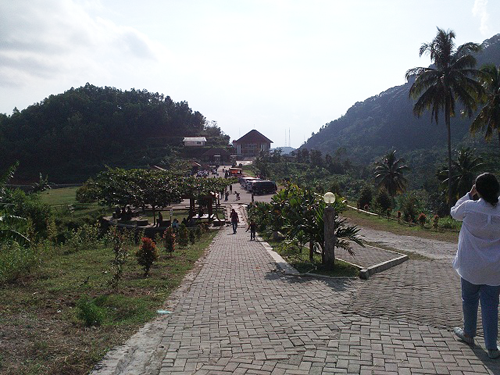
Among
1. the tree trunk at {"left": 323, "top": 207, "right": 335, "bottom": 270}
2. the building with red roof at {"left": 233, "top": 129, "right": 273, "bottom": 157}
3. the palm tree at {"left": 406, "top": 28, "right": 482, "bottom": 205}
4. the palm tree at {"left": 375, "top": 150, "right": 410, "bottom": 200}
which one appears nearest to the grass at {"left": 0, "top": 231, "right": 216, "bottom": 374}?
the tree trunk at {"left": 323, "top": 207, "right": 335, "bottom": 270}

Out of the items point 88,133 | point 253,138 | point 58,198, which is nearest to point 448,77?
point 58,198

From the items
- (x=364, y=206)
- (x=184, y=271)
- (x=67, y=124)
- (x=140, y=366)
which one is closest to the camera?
(x=140, y=366)

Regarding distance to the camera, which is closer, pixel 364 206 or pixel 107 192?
pixel 107 192

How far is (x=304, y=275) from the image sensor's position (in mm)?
8227

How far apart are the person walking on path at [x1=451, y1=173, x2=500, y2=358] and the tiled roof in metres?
81.7

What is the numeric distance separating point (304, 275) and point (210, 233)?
1358 cm

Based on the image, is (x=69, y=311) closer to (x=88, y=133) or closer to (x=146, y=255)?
(x=146, y=255)

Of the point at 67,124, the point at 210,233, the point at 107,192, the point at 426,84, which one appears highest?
the point at 67,124

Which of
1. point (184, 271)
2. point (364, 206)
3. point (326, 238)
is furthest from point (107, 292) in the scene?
point (364, 206)

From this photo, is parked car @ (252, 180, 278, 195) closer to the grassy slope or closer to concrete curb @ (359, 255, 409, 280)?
concrete curb @ (359, 255, 409, 280)

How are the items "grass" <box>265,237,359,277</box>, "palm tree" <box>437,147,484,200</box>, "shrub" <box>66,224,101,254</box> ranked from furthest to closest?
"palm tree" <box>437,147,484,200</box> → "shrub" <box>66,224,101,254</box> → "grass" <box>265,237,359,277</box>

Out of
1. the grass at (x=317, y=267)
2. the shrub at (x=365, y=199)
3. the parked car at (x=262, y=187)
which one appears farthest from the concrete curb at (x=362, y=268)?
the parked car at (x=262, y=187)

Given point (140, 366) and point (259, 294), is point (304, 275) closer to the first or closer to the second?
point (259, 294)

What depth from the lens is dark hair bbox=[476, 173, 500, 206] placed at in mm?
4094
